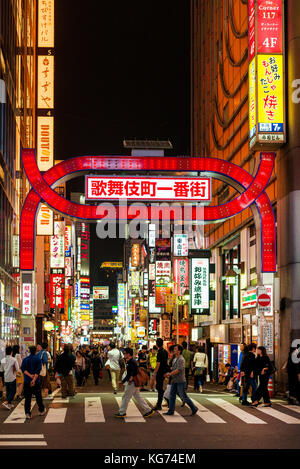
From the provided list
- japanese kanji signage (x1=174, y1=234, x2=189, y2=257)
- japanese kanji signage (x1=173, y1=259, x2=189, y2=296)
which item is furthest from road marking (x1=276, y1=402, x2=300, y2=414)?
japanese kanji signage (x1=174, y1=234, x2=189, y2=257)

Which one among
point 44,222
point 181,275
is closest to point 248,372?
point 44,222

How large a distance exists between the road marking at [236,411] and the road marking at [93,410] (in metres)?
3.48

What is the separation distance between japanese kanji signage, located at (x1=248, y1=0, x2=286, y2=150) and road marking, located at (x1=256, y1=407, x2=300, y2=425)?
9845 millimetres

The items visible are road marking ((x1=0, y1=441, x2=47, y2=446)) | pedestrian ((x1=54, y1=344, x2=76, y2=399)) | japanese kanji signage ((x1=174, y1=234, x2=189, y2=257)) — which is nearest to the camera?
road marking ((x1=0, y1=441, x2=47, y2=446))

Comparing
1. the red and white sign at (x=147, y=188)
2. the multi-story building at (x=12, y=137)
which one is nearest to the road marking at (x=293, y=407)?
the red and white sign at (x=147, y=188)

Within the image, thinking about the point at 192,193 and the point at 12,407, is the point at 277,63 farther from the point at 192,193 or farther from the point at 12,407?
the point at 12,407

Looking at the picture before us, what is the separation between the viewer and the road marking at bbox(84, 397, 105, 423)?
1841cm

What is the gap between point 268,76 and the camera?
88.3 ft

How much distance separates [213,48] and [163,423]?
34.3 m

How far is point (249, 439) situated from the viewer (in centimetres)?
1477

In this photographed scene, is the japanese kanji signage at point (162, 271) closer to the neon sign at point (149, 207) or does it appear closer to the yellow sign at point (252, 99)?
the neon sign at point (149, 207)

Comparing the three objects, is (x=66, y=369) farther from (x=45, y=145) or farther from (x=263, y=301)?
(x=45, y=145)

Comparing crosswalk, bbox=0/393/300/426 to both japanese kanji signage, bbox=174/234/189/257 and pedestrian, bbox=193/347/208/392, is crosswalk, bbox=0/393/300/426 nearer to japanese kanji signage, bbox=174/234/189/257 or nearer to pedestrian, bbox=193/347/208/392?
pedestrian, bbox=193/347/208/392

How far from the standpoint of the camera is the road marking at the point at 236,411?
18.3 m
